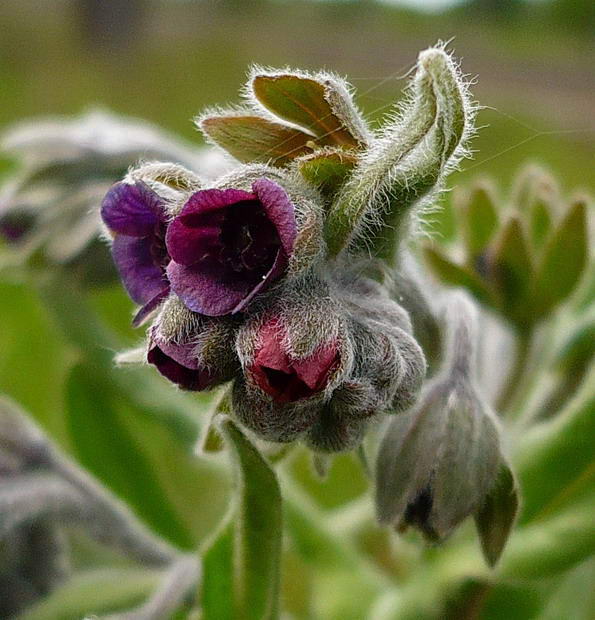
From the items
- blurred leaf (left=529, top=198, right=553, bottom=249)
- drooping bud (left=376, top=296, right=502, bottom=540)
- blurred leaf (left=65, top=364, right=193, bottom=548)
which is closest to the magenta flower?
drooping bud (left=376, top=296, right=502, bottom=540)

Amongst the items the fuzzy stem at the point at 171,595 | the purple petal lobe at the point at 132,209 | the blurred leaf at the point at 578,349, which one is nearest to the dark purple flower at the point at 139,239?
the purple petal lobe at the point at 132,209

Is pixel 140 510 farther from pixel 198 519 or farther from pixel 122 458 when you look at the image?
→ pixel 198 519

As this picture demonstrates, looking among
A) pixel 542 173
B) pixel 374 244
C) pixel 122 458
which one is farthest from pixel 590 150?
pixel 374 244

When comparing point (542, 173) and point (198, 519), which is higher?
point (542, 173)

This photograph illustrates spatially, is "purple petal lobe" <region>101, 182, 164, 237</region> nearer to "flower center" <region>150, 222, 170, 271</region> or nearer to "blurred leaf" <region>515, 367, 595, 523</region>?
"flower center" <region>150, 222, 170, 271</region>

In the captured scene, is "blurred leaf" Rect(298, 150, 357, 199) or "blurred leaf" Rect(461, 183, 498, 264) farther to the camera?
"blurred leaf" Rect(461, 183, 498, 264)
